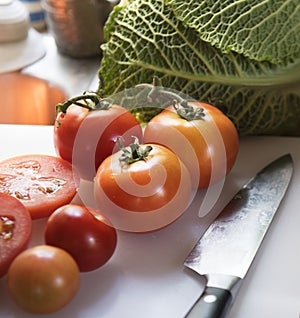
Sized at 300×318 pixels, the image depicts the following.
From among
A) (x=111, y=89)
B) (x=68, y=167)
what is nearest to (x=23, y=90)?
(x=111, y=89)

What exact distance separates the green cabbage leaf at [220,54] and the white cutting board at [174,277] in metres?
0.17

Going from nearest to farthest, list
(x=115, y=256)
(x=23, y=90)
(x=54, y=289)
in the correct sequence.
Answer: (x=54, y=289)
(x=115, y=256)
(x=23, y=90)

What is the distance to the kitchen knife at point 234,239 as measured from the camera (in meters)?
0.65

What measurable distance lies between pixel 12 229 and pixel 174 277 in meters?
0.19

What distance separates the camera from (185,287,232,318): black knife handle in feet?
2.05

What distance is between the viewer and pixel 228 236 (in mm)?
749

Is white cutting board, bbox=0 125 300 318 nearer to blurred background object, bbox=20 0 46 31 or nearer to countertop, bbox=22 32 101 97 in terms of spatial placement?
countertop, bbox=22 32 101 97

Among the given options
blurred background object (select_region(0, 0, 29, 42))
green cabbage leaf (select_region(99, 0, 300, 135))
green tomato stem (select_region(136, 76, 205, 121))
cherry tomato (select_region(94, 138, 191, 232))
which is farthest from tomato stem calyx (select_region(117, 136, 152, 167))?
blurred background object (select_region(0, 0, 29, 42))

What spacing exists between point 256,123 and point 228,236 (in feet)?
0.92

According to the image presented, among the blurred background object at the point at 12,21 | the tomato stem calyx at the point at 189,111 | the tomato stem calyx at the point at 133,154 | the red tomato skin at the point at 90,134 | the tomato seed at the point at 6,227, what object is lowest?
the blurred background object at the point at 12,21

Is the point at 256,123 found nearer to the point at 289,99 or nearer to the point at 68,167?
the point at 289,99

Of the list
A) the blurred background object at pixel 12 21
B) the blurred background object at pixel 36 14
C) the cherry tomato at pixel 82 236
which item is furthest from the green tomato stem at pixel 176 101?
the blurred background object at pixel 36 14

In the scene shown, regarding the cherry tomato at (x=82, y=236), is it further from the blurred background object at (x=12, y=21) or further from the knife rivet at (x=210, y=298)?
the blurred background object at (x=12, y=21)

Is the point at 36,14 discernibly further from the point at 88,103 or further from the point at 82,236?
the point at 82,236
